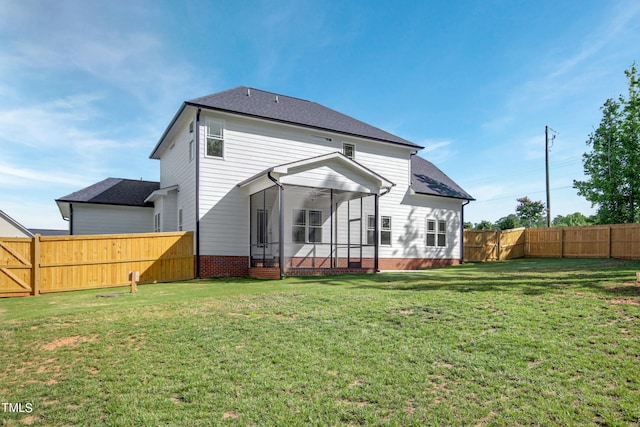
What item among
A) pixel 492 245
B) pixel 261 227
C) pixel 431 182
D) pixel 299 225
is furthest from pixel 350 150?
pixel 492 245

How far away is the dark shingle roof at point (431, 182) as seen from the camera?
72.4ft

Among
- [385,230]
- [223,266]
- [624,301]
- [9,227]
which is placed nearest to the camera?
[624,301]

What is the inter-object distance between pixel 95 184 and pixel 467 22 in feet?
68.0

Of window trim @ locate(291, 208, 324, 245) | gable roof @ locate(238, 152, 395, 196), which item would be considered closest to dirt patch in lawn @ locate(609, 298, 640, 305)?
gable roof @ locate(238, 152, 395, 196)

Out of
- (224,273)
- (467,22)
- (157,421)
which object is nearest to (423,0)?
(467,22)

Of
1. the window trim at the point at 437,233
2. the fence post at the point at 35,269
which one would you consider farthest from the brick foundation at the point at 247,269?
the window trim at the point at 437,233

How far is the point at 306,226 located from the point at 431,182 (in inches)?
359

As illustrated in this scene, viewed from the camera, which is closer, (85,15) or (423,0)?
(85,15)

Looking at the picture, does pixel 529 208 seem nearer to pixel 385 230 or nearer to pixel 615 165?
pixel 615 165

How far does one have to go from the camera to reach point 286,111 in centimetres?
1892

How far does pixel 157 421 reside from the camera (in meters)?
4.12

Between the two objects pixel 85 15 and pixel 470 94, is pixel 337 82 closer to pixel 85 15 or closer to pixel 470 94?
pixel 470 94

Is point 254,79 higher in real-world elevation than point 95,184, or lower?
higher

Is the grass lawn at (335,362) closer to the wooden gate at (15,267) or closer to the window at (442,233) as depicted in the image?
the wooden gate at (15,267)
